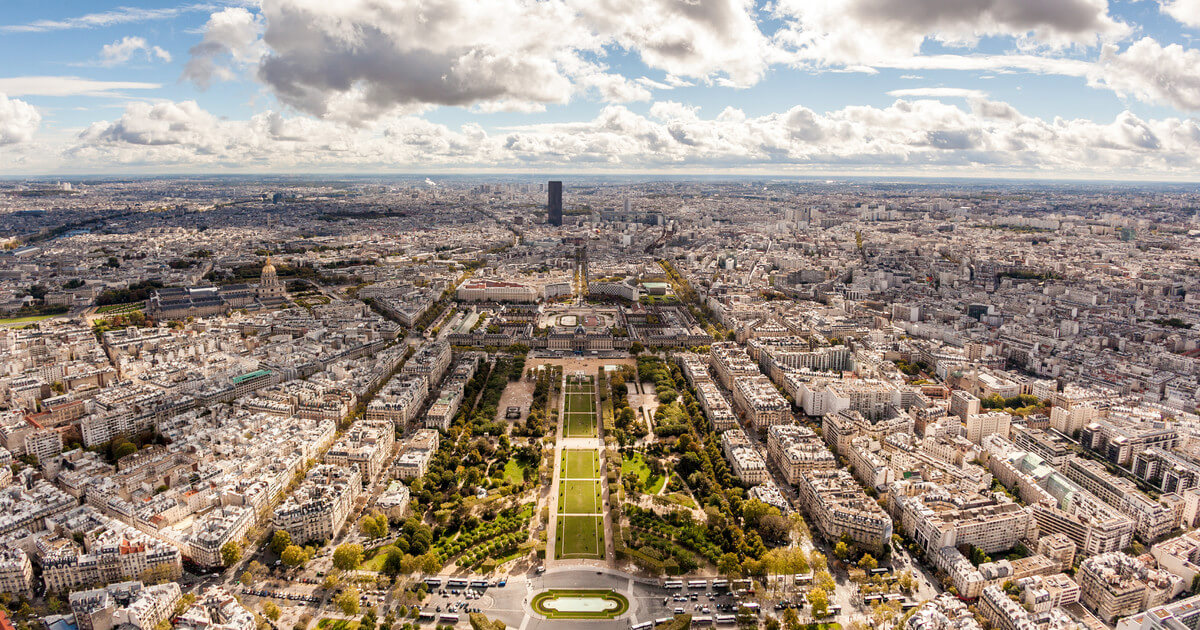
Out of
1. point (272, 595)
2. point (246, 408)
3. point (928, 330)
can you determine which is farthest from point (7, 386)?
point (928, 330)

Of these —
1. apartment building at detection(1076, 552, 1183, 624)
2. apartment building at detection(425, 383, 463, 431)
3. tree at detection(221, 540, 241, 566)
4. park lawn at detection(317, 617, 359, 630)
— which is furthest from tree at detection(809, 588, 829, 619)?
apartment building at detection(425, 383, 463, 431)

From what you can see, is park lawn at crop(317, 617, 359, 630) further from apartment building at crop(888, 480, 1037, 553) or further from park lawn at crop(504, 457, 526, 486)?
apartment building at crop(888, 480, 1037, 553)

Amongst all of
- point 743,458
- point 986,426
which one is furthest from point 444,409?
point 986,426

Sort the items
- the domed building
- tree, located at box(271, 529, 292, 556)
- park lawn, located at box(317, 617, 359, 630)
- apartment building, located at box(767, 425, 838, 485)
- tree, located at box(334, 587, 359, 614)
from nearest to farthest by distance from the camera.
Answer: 1. park lawn, located at box(317, 617, 359, 630)
2. tree, located at box(334, 587, 359, 614)
3. tree, located at box(271, 529, 292, 556)
4. apartment building, located at box(767, 425, 838, 485)
5. the domed building

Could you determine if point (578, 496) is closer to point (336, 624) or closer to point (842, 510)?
point (842, 510)

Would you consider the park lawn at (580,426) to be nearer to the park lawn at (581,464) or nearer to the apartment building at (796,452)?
the park lawn at (581,464)

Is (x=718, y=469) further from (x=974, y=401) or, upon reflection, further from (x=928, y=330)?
(x=928, y=330)

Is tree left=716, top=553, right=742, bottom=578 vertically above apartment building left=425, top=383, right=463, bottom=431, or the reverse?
apartment building left=425, top=383, right=463, bottom=431
